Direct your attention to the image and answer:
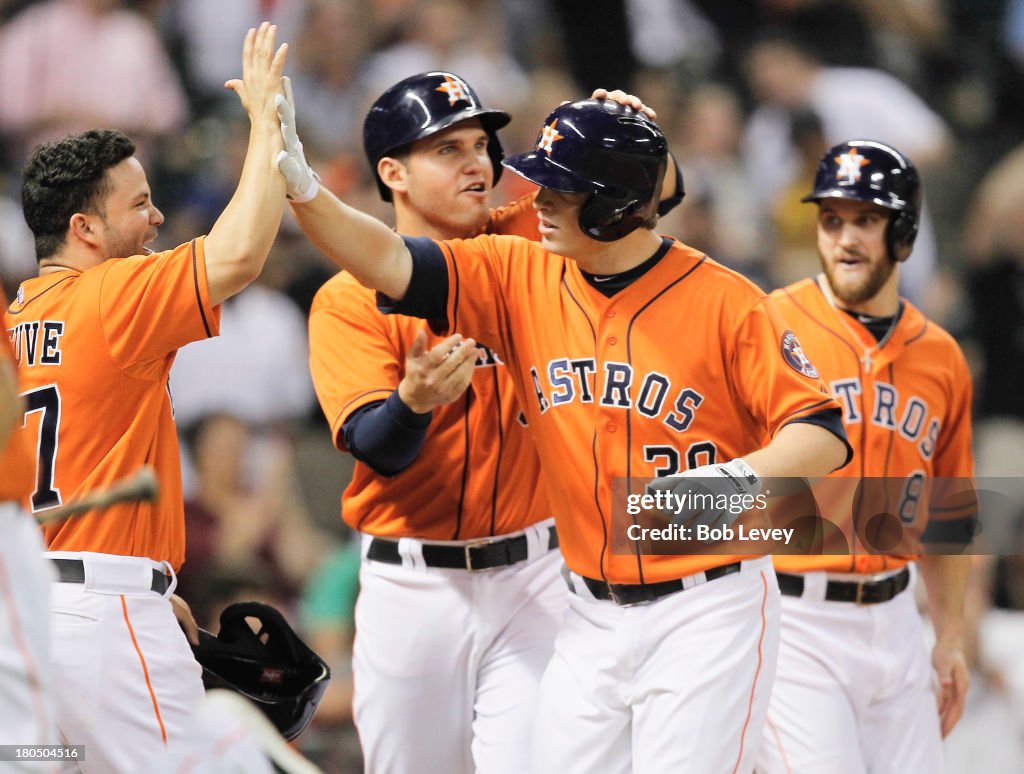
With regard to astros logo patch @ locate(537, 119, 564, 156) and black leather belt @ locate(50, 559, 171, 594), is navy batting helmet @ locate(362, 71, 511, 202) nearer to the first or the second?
astros logo patch @ locate(537, 119, 564, 156)

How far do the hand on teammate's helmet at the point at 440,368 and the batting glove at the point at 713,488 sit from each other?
2.23 feet

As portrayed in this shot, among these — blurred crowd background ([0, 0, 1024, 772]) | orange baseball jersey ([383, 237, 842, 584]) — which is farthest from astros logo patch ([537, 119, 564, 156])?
blurred crowd background ([0, 0, 1024, 772])

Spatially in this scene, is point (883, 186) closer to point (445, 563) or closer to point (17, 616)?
point (445, 563)

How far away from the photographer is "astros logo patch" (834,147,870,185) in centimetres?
479

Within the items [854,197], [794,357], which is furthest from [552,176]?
[854,197]

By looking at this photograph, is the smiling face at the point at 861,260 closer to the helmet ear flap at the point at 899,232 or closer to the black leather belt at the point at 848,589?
the helmet ear flap at the point at 899,232

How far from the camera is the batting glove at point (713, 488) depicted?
3.41 meters

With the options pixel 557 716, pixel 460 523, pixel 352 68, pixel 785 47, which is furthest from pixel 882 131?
pixel 557 716

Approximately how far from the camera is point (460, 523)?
4.39 m

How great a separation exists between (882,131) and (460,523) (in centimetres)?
626

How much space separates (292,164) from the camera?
351 cm

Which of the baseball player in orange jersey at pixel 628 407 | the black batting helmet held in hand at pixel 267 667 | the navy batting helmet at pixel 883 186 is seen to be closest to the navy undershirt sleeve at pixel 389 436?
the baseball player in orange jersey at pixel 628 407

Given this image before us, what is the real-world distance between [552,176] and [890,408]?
5.10ft

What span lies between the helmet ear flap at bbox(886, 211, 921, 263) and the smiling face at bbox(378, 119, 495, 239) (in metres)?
1.36
